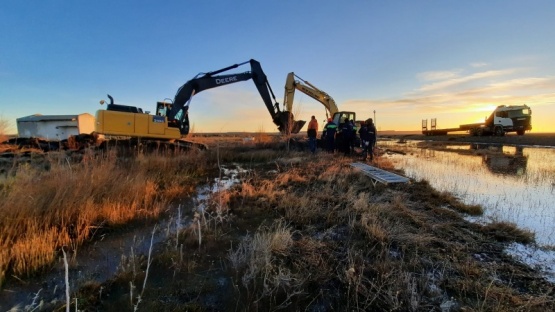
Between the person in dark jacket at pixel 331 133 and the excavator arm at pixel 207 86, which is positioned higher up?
the excavator arm at pixel 207 86

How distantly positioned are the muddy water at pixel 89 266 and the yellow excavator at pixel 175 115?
34.5 ft

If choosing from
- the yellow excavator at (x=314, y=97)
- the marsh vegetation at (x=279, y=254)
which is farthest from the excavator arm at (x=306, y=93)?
the marsh vegetation at (x=279, y=254)

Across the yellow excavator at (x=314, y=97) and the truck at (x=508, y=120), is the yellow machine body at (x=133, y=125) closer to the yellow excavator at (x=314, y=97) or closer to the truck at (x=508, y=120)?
the yellow excavator at (x=314, y=97)

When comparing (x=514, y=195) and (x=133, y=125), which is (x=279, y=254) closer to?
(x=514, y=195)

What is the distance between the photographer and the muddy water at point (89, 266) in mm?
2889

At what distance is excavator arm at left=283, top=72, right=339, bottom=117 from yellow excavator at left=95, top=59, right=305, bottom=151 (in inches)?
74.0

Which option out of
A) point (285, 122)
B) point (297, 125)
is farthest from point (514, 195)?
point (297, 125)

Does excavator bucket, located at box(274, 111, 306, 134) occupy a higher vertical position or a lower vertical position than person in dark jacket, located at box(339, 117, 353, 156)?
higher

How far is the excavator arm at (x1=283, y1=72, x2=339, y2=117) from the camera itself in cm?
2041

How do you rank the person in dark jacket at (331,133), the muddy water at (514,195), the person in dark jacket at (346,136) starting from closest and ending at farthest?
the muddy water at (514,195)
the person in dark jacket at (346,136)
the person in dark jacket at (331,133)

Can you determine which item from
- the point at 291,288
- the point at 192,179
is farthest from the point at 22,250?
the point at 192,179

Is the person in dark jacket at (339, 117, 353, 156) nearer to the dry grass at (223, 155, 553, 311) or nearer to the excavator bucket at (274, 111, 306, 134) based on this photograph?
the excavator bucket at (274, 111, 306, 134)

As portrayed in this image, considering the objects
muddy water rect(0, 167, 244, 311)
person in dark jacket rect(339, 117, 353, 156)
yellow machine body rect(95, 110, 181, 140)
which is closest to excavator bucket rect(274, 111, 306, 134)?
person in dark jacket rect(339, 117, 353, 156)

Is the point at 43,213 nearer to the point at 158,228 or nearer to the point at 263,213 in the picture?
the point at 158,228
